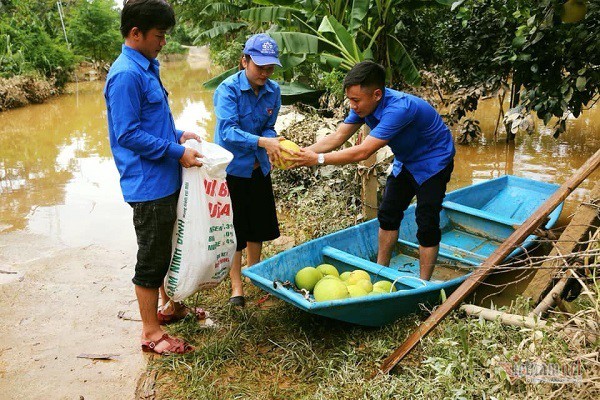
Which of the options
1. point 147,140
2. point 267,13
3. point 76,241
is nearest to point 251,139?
point 147,140

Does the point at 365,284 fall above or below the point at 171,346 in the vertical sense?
above

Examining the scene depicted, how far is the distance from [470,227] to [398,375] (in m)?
2.59

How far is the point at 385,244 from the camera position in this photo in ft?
13.3

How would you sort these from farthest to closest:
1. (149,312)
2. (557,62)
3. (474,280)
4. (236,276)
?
(557,62), (236,276), (149,312), (474,280)

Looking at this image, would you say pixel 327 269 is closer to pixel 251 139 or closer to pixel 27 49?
pixel 251 139

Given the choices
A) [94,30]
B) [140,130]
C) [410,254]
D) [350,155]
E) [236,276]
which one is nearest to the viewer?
[140,130]

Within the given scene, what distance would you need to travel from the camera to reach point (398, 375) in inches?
110

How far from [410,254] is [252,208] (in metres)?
1.50

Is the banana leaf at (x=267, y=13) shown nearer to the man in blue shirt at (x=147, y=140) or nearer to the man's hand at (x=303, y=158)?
the man's hand at (x=303, y=158)

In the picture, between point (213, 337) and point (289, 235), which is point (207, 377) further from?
point (289, 235)

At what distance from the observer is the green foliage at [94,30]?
2478 cm

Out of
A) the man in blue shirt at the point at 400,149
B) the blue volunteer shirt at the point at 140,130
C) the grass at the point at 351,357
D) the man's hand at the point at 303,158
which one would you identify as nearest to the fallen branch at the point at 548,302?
the grass at the point at 351,357

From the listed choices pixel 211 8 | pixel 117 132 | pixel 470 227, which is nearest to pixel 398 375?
pixel 117 132

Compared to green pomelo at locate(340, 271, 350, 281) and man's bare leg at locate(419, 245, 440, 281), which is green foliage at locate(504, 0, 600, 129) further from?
green pomelo at locate(340, 271, 350, 281)
